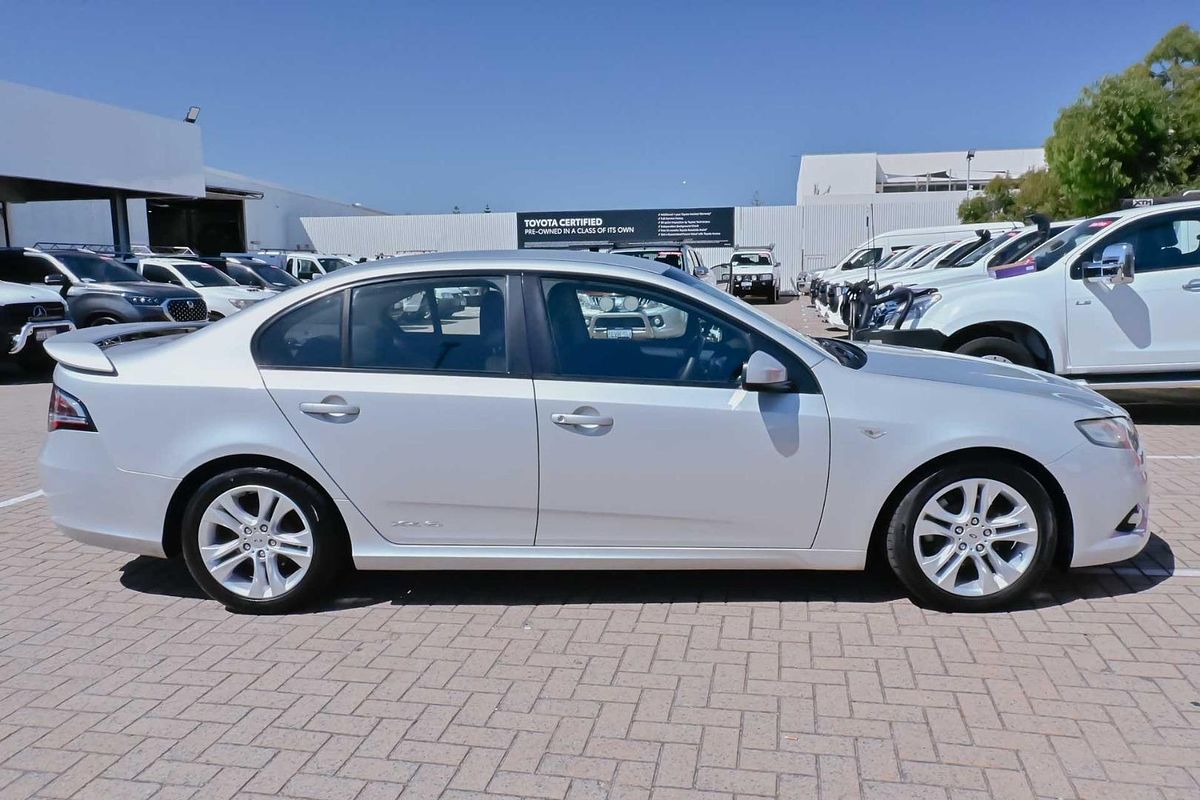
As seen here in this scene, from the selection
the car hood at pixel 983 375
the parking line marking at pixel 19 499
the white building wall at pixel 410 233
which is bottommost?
the parking line marking at pixel 19 499

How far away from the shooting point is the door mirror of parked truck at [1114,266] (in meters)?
8.11

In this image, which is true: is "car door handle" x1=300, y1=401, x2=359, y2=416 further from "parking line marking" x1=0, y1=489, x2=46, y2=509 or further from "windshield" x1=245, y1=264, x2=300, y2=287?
"windshield" x1=245, y1=264, x2=300, y2=287

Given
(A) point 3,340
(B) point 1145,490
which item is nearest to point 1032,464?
(B) point 1145,490

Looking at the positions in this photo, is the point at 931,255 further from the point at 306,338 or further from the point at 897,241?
the point at 306,338

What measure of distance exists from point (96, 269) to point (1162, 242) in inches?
622

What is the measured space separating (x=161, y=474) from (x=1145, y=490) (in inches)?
181

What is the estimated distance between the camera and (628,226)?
1624 inches

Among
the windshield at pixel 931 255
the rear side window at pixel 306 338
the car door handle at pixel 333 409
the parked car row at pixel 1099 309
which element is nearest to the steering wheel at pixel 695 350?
the car door handle at pixel 333 409

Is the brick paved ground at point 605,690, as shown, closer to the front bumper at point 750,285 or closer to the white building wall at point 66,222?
the front bumper at point 750,285

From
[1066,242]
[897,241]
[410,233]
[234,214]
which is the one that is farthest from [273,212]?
[1066,242]

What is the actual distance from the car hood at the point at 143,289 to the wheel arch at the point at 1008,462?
1432 cm

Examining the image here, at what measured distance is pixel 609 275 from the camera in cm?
443

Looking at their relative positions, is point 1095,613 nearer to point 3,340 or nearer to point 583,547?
point 583,547

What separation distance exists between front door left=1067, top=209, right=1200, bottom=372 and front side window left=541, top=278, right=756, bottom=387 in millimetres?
5490
